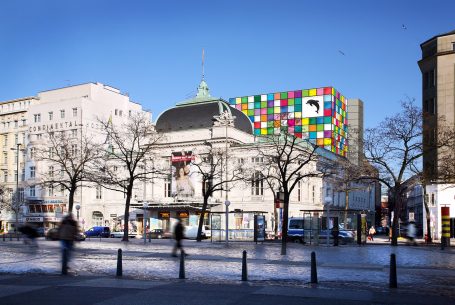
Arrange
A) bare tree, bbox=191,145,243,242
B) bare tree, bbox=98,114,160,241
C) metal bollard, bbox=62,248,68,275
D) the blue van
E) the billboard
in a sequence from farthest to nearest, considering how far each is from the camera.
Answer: the billboard → the blue van → bare tree, bbox=191,145,243,242 → bare tree, bbox=98,114,160,241 → metal bollard, bbox=62,248,68,275

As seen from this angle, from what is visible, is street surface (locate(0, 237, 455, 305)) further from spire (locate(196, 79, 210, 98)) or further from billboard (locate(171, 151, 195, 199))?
spire (locate(196, 79, 210, 98))

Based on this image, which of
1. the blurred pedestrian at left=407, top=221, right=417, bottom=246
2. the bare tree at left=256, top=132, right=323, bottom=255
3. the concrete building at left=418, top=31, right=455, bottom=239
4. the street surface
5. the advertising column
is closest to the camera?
the street surface

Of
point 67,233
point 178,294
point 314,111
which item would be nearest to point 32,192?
point 314,111

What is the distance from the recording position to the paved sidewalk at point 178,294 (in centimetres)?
1300

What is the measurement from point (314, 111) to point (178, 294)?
417ft

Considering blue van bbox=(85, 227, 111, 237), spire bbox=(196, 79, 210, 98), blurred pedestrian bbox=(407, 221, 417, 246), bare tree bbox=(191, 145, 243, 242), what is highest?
spire bbox=(196, 79, 210, 98)

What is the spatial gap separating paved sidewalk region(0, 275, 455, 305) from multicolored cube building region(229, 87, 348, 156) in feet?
382

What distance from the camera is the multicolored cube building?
5369 inches

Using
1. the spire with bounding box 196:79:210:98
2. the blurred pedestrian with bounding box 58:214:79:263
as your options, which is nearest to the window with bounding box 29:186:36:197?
the spire with bounding box 196:79:210:98

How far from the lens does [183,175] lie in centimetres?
7950

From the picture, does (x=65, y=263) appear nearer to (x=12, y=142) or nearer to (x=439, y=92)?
(x=439, y=92)

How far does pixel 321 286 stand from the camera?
53.4 ft

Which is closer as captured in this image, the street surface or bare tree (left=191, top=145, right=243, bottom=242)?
the street surface

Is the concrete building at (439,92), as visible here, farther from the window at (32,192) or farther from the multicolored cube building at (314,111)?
the multicolored cube building at (314,111)
